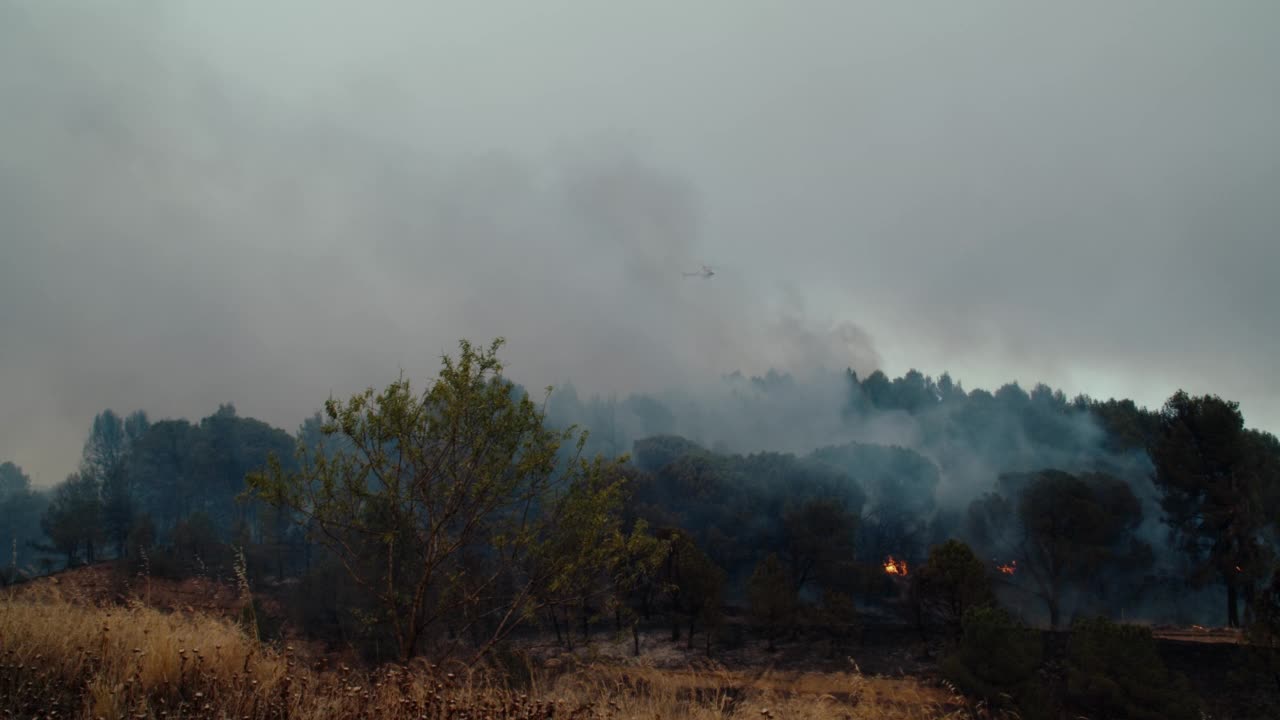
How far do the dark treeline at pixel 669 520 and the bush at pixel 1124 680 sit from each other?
15.5 ft

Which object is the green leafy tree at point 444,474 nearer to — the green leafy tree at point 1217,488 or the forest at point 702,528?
the forest at point 702,528

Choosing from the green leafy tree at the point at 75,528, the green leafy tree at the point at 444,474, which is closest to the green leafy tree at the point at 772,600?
the green leafy tree at the point at 444,474

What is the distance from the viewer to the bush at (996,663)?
2355 cm

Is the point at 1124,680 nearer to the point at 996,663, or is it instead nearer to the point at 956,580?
the point at 996,663

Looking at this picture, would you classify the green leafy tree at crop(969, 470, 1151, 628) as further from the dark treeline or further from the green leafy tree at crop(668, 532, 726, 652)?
the green leafy tree at crop(668, 532, 726, 652)

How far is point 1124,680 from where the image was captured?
2161 centimetres

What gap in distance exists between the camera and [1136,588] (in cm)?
4909

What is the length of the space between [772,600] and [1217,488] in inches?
1186

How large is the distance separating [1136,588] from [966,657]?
3542 cm

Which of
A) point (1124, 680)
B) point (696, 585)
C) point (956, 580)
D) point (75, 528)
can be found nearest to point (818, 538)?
point (696, 585)

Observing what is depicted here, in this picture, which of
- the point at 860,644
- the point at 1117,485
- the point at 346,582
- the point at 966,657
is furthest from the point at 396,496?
the point at 1117,485

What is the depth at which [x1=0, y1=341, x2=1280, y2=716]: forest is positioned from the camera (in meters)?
9.69

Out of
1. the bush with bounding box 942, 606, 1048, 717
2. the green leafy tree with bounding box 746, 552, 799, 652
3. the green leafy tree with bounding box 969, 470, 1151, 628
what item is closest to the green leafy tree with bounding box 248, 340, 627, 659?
the bush with bounding box 942, 606, 1048, 717

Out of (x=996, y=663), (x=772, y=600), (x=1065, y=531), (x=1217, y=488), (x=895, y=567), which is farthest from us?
(x=895, y=567)
